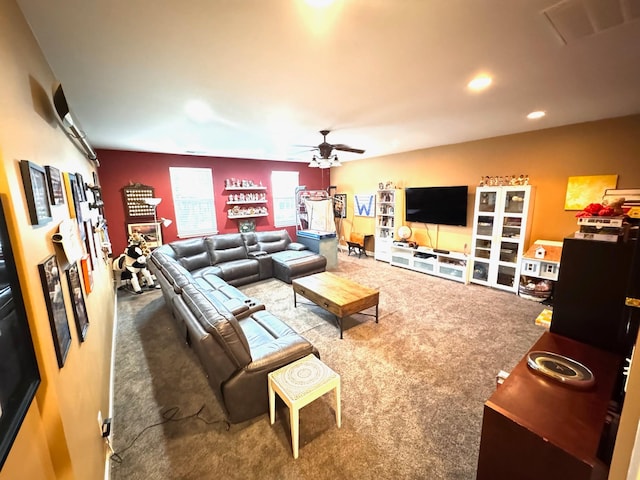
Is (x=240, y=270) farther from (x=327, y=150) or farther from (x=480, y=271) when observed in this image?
(x=480, y=271)

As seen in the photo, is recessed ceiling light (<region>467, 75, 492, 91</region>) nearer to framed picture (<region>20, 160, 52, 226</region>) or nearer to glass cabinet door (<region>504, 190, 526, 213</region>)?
glass cabinet door (<region>504, 190, 526, 213</region>)


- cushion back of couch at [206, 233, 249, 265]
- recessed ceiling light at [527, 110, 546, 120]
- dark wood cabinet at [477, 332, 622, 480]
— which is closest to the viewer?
dark wood cabinet at [477, 332, 622, 480]

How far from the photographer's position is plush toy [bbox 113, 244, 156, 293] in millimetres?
4355

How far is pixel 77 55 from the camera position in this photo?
5.43 ft

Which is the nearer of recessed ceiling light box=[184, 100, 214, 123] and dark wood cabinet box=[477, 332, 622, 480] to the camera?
dark wood cabinet box=[477, 332, 622, 480]

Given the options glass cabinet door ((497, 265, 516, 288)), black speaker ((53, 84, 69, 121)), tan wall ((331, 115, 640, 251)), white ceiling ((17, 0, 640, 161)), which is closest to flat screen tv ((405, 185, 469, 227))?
tan wall ((331, 115, 640, 251))

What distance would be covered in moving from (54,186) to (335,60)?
1887 mm

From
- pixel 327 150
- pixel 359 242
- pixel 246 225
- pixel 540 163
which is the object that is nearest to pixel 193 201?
pixel 246 225

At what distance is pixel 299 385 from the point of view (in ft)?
5.65

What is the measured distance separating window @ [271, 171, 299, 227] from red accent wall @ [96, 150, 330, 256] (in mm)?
142

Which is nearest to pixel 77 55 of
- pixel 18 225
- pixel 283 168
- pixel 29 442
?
pixel 18 225

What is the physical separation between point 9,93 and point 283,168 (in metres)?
5.96

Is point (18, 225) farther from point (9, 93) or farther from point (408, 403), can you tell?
point (408, 403)

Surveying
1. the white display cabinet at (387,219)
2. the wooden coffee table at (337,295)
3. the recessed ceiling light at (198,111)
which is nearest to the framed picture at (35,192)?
the recessed ceiling light at (198,111)
